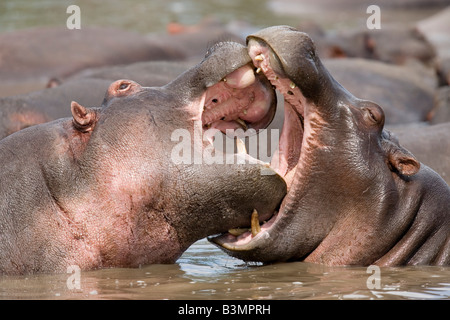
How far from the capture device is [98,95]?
820 cm

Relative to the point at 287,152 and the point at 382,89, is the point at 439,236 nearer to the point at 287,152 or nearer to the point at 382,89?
the point at 287,152

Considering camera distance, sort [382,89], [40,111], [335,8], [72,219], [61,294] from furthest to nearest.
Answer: [335,8], [382,89], [40,111], [72,219], [61,294]

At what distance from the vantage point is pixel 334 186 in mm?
5367

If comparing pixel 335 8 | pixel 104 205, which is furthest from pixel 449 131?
pixel 335 8

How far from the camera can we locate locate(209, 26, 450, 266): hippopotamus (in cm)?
533

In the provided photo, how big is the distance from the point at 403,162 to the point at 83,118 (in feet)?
6.16

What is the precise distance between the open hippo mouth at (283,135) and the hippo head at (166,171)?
0.22ft

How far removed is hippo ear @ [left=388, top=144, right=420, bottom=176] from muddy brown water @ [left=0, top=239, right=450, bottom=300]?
58 cm
